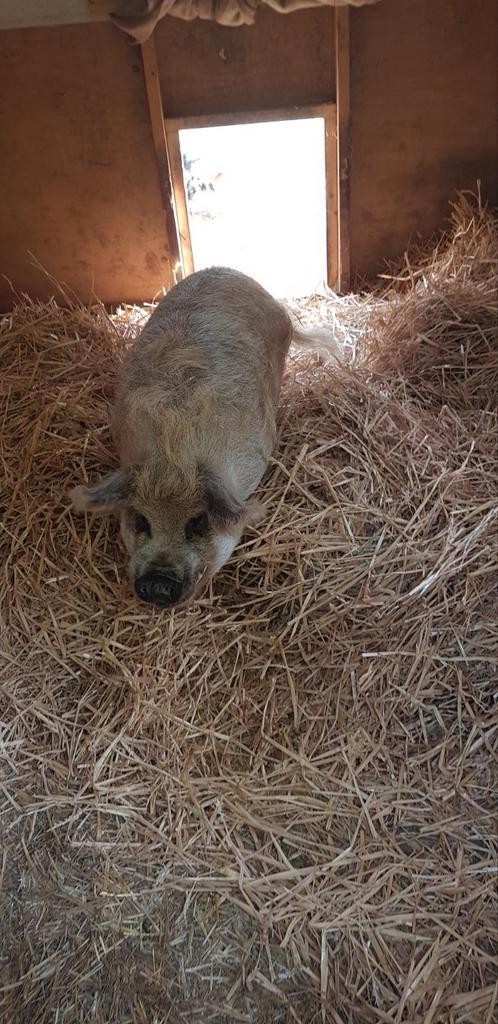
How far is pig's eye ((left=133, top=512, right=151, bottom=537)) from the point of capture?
2.90m

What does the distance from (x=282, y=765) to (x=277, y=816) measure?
0.19 meters

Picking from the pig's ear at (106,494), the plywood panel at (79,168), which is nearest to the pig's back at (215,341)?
the pig's ear at (106,494)

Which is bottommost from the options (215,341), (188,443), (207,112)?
(188,443)

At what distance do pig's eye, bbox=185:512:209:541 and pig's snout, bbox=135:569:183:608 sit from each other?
0.19 m

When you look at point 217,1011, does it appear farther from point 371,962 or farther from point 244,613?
point 244,613

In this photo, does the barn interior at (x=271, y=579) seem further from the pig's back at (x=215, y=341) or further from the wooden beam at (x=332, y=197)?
the pig's back at (x=215, y=341)

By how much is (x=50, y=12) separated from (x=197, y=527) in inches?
130

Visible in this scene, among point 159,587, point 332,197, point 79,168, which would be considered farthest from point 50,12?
point 159,587

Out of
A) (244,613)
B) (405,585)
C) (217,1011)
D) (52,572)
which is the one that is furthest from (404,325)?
(217,1011)

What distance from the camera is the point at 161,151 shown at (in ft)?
14.8

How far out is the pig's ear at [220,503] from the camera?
282 cm

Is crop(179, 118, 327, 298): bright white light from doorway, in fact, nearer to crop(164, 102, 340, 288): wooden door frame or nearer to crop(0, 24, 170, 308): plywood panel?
crop(164, 102, 340, 288): wooden door frame

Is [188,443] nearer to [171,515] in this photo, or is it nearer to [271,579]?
[171,515]

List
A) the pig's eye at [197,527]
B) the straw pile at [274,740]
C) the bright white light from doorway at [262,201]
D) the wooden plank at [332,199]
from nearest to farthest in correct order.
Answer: the straw pile at [274,740], the pig's eye at [197,527], the wooden plank at [332,199], the bright white light from doorway at [262,201]
